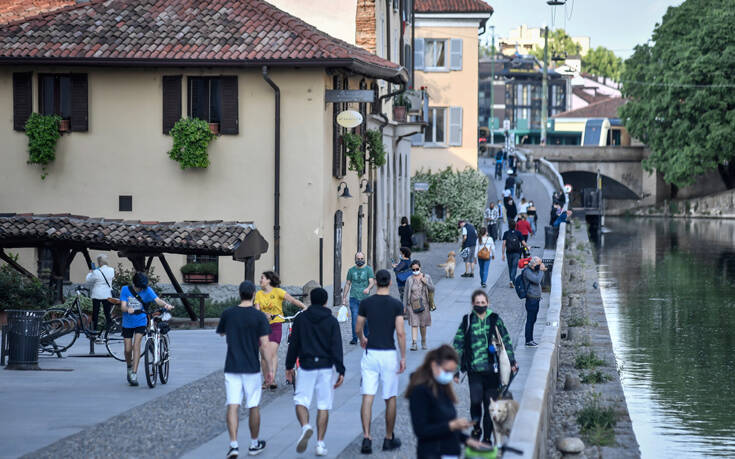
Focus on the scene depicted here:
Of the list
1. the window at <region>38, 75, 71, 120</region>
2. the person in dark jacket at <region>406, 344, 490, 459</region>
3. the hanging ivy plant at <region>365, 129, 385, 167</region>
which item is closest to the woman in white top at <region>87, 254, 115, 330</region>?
the window at <region>38, 75, 71, 120</region>

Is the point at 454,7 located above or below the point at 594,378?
above

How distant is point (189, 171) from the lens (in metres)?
26.6

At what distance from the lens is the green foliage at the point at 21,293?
2152 cm

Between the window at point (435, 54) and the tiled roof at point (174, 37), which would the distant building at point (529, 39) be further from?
the tiled roof at point (174, 37)

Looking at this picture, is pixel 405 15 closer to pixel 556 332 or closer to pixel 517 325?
pixel 517 325

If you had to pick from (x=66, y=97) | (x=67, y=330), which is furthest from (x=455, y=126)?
(x=67, y=330)

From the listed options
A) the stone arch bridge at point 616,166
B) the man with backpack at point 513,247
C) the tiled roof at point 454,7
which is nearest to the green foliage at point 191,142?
the man with backpack at point 513,247

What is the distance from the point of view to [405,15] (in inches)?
1629

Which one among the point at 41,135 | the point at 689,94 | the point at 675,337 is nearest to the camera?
the point at 41,135

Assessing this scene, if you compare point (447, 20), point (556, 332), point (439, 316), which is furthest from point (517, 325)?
point (447, 20)

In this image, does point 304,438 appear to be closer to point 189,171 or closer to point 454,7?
point 189,171

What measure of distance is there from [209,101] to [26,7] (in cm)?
997

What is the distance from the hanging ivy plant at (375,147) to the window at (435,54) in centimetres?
2282

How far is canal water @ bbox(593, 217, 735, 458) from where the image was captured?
18811 mm
